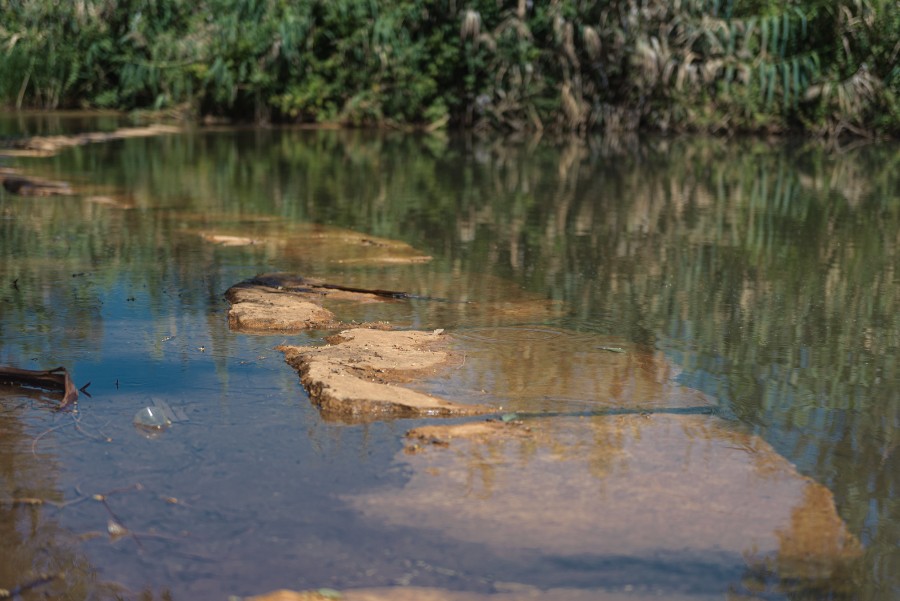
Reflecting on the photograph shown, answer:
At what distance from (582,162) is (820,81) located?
15.9 feet

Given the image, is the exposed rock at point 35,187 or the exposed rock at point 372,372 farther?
the exposed rock at point 35,187

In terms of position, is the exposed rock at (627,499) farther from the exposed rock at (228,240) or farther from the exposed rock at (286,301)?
the exposed rock at (228,240)

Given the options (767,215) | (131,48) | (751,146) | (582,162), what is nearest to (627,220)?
(767,215)

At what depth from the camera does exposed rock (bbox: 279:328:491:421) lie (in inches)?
116

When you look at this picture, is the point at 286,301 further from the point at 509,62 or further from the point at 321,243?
the point at 509,62

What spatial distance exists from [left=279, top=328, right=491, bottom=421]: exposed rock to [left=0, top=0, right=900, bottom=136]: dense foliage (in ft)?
33.4

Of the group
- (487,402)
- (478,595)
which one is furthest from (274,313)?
(478,595)

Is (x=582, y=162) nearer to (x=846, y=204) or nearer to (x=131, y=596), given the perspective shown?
(x=846, y=204)

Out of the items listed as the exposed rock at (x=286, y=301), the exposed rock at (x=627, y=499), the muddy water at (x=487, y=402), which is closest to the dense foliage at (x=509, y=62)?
the muddy water at (x=487, y=402)

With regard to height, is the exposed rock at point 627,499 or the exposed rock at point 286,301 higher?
the exposed rock at point 627,499

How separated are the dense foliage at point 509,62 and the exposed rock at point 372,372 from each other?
1017 centimetres

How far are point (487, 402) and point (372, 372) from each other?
0.39 meters

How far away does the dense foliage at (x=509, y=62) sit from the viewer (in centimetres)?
1348

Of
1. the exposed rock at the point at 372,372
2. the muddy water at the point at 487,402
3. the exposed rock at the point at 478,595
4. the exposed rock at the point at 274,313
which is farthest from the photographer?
the exposed rock at the point at 274,313
